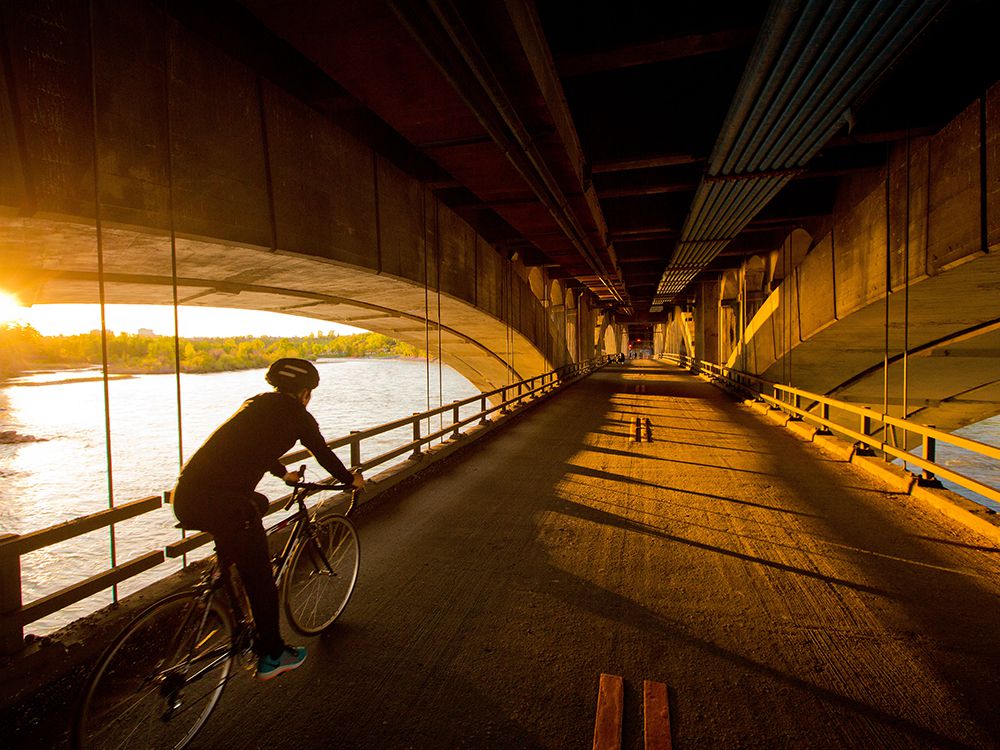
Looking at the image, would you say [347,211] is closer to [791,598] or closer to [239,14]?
[239,14]

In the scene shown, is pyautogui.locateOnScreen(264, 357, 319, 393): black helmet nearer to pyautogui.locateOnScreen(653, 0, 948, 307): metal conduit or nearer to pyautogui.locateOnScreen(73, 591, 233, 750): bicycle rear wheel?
pyautogui.locateOnScreen(73, 591, 233, 750): bicycle rear wheel

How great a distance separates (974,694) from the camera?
2994 millimetres

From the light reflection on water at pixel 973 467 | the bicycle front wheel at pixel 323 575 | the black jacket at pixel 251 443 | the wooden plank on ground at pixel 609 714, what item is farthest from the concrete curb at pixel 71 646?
the light reflection on water at pixel 973 467

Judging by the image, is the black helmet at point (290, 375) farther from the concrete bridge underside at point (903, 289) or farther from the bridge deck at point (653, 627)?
the concrete bridge underside at point (903, 289)

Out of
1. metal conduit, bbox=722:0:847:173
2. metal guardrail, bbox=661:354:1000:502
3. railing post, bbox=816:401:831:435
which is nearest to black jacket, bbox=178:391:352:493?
metal conduit, bbox=722:0:847:173

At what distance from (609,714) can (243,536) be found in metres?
2.44

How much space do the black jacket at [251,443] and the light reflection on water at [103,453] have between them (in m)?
5.67

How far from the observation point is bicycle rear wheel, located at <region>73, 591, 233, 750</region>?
8.45ft

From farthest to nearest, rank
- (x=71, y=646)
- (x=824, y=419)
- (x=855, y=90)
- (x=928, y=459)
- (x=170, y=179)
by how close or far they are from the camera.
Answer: (x=824, y=419)
(x=928, y=459)
(x=855, y=90)
(x=170, y=179)
(x=71, y=646)

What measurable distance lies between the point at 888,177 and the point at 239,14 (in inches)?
419

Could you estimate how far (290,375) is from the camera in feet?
10.6

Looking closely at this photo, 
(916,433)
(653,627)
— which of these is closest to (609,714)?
(653,627)

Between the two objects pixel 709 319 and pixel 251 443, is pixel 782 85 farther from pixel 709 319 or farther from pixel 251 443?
pixel 709 319

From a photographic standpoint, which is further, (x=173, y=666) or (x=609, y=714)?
(x=609, y=714)
